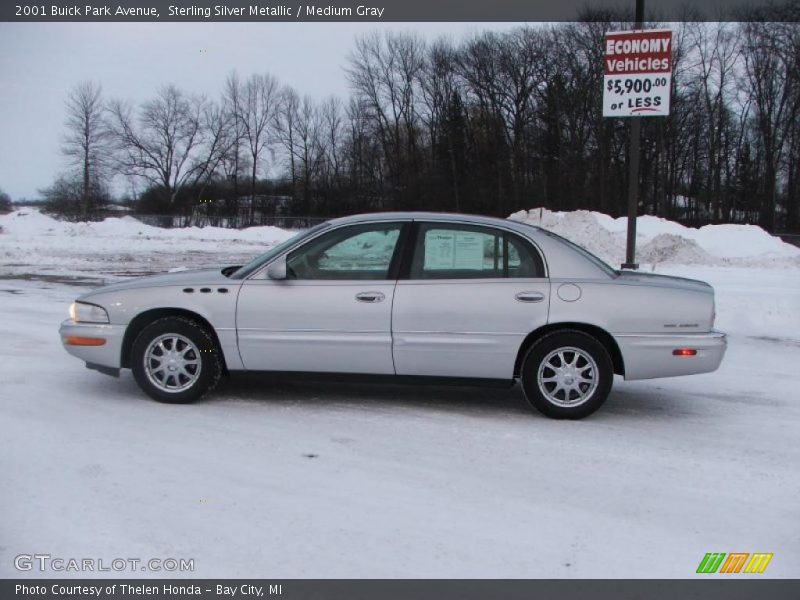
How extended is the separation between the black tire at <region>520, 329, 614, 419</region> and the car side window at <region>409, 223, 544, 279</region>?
55 cm

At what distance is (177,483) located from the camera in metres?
4.53

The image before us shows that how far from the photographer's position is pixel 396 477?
185 inches

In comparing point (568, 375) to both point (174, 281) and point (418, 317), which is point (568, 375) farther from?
point (174, 281)

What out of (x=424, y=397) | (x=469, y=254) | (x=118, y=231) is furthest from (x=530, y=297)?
(x=118, y=231)

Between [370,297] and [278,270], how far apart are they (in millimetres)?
734

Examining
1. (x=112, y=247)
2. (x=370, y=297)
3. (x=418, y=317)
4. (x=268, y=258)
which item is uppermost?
(x=112, y=247)

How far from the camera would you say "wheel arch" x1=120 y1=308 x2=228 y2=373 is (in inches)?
245

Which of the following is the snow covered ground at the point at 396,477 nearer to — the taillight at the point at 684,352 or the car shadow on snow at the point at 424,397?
the car shadow on snow at the point at 424,397

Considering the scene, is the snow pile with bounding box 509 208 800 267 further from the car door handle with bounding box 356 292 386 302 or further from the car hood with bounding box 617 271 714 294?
the car door handle with bounding box 356 292 386 302

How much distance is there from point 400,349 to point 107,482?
2.29 metres

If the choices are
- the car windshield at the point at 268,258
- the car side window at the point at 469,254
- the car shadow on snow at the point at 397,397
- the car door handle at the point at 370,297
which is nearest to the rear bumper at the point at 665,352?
the car shadow on snow at the point at 397,397

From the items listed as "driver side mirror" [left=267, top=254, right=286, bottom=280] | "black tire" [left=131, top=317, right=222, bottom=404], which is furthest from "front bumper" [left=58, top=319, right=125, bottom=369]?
"driver side mirror" [left=267, top=254, right=286, bottom=280]

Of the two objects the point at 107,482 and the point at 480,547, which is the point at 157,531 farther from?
the point at 480,547

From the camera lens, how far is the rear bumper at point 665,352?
5855 mm
